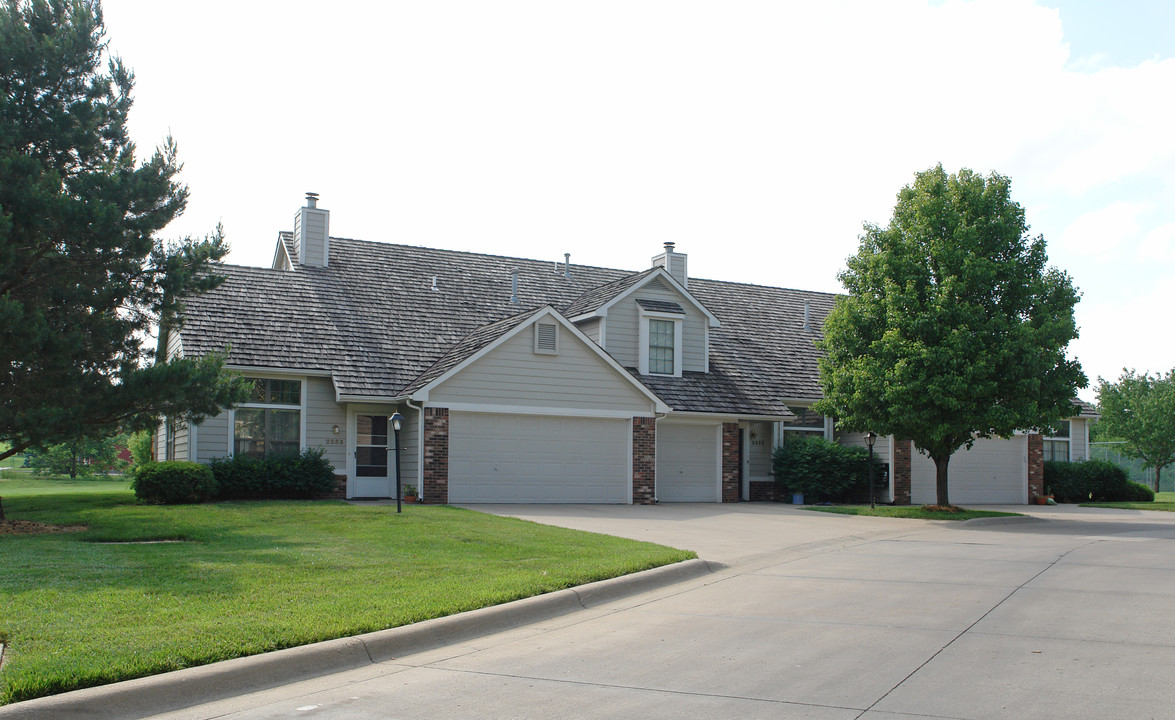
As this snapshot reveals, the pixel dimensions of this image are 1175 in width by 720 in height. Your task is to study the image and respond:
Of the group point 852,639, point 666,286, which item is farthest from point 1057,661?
point 666,286

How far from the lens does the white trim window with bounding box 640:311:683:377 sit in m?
26.1

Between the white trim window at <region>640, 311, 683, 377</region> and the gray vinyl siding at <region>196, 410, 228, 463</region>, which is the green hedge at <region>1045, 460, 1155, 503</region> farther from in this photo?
the gray vinyl siding at <region>196, 410, 228, 463</region>

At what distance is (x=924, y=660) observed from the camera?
7.12 meters

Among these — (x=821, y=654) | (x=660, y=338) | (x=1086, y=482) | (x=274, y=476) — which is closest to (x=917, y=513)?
(x=660, y=338)

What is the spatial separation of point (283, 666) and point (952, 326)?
17.4 metres

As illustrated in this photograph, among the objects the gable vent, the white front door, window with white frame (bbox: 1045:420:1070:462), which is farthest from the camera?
window with white frame (bbox: 1045:420:1070:462)

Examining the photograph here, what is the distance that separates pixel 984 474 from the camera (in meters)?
29.1

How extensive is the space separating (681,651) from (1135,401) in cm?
4908

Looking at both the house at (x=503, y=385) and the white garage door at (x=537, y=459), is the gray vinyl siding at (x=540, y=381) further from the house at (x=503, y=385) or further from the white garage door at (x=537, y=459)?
the white garage door at (x=537, y=459)

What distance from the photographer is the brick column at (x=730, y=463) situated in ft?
85.3

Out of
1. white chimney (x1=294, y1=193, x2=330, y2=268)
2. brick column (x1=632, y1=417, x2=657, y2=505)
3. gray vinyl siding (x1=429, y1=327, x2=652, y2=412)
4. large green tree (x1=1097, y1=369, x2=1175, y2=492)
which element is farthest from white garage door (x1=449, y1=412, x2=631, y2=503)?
large green tree (x1=1097, y1=369, x2=1175, y2=492)

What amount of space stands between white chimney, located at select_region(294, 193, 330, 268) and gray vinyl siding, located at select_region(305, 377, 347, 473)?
5097 mm

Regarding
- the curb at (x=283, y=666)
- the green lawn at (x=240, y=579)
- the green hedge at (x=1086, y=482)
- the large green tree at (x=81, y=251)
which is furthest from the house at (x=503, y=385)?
the curb at (x=283, y=666)

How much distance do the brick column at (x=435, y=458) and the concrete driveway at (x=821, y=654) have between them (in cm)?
961
